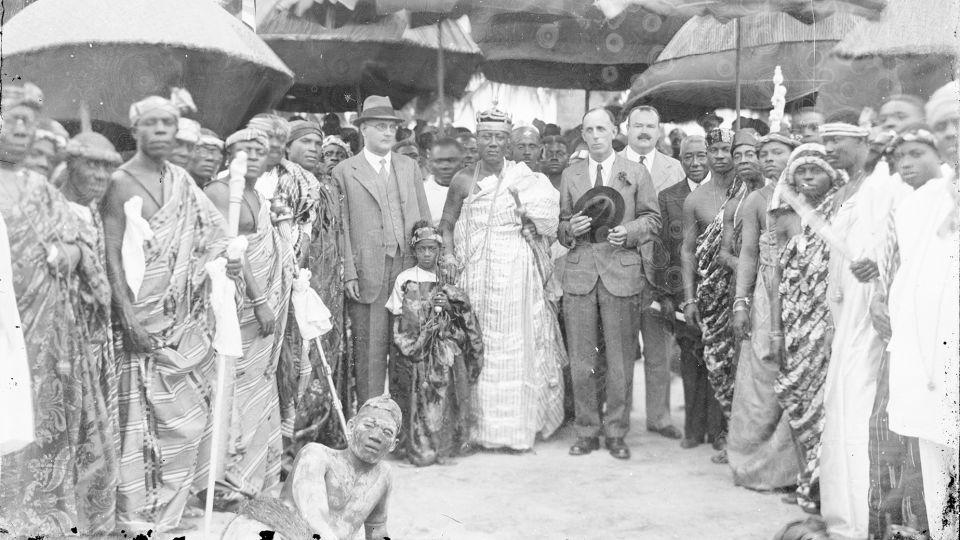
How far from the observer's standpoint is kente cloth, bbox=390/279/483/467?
6.52m

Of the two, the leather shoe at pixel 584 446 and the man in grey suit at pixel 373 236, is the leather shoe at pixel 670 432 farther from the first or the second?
the man in grey suit at pixel 373 236

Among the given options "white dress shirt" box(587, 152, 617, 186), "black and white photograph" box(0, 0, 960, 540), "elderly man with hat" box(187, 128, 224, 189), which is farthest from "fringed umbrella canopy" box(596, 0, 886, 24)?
"elderly man with hat" box(187, 128, 224, 189)

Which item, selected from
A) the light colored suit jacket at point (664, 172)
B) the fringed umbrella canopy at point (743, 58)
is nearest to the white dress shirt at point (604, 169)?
the light colored suit jacket at point (664, 172)

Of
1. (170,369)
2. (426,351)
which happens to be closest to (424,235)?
(426,351)

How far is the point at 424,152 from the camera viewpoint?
9.65 metres

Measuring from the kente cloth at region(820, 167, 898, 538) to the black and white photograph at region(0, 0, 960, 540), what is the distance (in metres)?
0.02

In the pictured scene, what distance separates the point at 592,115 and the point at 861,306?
2.79 m

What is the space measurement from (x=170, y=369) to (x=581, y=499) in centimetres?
241

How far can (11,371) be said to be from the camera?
4.01 m

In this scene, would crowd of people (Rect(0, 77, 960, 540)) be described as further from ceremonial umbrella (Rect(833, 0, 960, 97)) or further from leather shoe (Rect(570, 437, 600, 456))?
ceremonial umbrella (Rect(833, 0, 960, 97))

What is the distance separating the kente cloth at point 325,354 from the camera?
615 centimetres

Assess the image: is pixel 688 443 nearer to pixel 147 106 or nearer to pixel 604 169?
pixel 604 169

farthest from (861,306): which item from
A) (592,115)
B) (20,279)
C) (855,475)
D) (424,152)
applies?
(424,152)

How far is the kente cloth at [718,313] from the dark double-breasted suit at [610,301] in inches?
18.1
